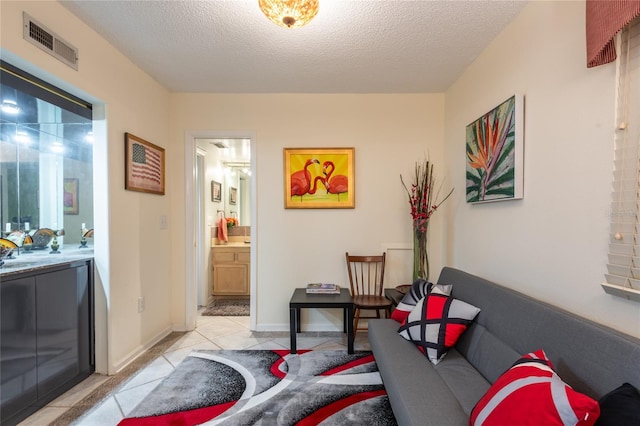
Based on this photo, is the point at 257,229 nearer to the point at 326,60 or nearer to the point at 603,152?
the point at 326,60

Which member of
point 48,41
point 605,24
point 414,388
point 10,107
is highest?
point 48,41

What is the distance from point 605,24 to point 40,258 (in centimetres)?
349

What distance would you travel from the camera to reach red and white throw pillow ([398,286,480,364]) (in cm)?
171

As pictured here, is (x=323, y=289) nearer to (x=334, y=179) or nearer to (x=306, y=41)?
(x=334, y=179)

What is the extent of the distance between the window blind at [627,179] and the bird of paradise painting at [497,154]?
0.59 meters

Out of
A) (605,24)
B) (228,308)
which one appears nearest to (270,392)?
(228,308)

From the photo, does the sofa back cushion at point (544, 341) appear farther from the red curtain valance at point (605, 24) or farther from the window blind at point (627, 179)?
the red curtain valance at point (605, 24)

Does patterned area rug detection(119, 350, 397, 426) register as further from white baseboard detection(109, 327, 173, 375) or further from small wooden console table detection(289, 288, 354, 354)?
white baseboard detection(109, 327, 173, 375)

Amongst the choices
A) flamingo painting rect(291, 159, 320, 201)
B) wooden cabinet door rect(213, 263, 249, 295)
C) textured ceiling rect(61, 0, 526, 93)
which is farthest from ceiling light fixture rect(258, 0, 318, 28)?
wooden cabinet door rect(213, 263, 249, 295)

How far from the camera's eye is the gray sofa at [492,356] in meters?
1.00

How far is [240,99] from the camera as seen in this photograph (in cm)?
304

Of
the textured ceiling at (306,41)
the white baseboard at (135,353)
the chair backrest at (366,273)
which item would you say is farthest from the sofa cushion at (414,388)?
the textured ceiling at (306,41)

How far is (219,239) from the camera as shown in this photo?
440 cm

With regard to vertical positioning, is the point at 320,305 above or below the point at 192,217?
below
